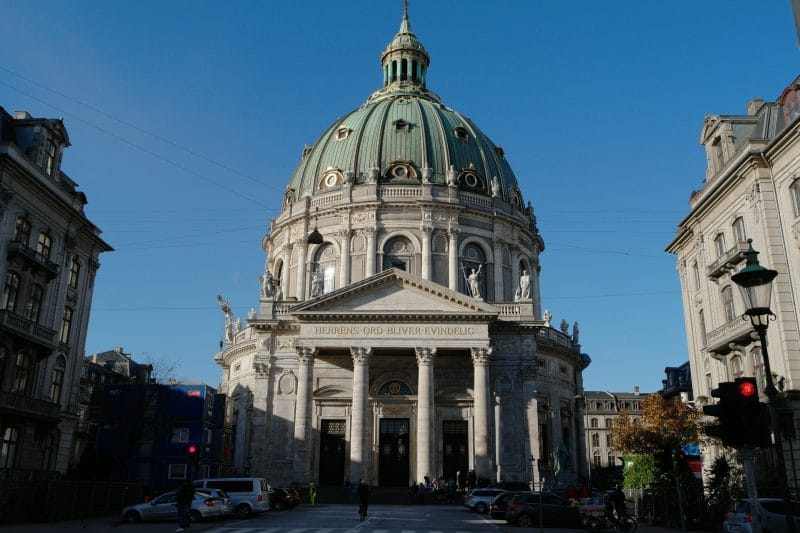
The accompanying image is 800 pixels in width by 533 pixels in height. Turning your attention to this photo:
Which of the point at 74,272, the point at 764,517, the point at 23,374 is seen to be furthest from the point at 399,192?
the point at 764,517


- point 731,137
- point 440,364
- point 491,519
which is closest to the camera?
point 491,519

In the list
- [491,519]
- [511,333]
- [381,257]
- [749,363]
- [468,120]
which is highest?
[468,120]

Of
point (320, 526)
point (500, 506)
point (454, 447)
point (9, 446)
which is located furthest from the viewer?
point (454, 447)

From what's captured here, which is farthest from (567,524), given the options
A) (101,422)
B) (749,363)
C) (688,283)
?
(101,422)

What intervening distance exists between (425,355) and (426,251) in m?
14.0

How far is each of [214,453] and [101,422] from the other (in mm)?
8734

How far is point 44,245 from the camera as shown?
39.0 meters

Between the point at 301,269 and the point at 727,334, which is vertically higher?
the point at 301,269

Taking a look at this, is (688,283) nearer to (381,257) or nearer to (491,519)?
(491,519)

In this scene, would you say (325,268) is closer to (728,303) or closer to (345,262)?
(345,262)

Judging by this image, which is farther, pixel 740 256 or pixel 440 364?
pixel 440 364

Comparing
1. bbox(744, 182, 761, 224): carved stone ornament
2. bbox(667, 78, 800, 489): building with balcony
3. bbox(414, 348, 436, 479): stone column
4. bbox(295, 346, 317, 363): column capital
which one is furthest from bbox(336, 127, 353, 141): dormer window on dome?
bbox(744, 182, 761, 224): carved stone ornament

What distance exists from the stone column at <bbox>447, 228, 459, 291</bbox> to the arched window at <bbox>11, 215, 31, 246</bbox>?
3038 cm

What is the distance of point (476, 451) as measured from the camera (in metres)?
43.8
